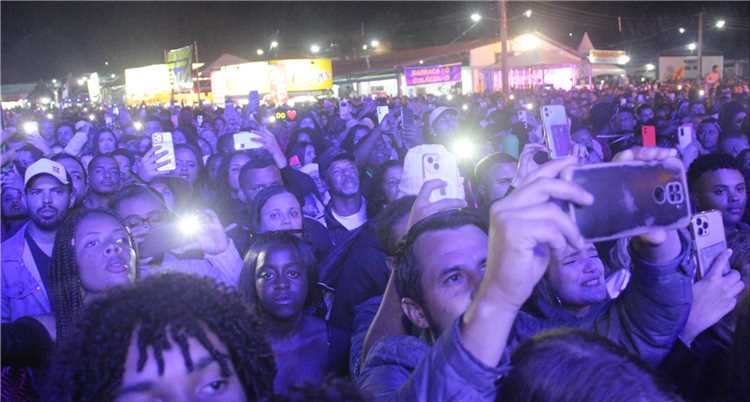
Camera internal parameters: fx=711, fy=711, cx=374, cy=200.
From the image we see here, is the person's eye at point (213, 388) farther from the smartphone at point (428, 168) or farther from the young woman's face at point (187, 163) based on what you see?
the young woman's face at point (187, 163)

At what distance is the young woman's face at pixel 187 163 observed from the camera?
705 cm

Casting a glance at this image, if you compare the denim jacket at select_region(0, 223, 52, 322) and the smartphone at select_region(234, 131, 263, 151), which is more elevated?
the smartphone at select_region(234, 131, 263, 151)

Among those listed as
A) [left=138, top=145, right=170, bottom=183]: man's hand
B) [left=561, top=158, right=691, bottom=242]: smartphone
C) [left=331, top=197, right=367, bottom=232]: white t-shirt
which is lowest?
[left=331, top=197, right=367, bottom=232]: white t-shirt

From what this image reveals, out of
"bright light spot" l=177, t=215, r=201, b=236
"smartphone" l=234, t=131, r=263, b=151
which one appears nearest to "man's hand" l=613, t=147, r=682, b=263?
"bright light spot" l=177, t=215, r=201, b=236

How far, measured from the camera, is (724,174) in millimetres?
4664

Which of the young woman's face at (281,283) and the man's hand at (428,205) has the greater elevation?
the man's hand at (428,205)

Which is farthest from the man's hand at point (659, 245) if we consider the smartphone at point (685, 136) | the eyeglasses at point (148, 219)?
the smartphone at point (685, 136)

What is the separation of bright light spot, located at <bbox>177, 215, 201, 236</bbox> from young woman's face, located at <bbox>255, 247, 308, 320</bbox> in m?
0.42

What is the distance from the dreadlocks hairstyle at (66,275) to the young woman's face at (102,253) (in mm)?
23

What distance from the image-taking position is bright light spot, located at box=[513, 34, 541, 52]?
43719 mm

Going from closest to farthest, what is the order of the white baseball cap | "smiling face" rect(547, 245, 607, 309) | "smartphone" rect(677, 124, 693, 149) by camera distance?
"smiling face" rect(547, 245, 607, 309) < the white baseball cap < "smartphone" rect(677, 124, 693, 149)

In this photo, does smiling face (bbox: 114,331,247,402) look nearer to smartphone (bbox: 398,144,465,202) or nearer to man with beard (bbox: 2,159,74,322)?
smartphone (bbox: 398,144,465,202)

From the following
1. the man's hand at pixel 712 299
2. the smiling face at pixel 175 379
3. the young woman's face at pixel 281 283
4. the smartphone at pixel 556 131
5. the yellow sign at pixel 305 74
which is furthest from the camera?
the yellow sign at pixel 305 74

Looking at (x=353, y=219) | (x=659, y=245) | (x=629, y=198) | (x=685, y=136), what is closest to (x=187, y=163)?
(x=353, y=219)
